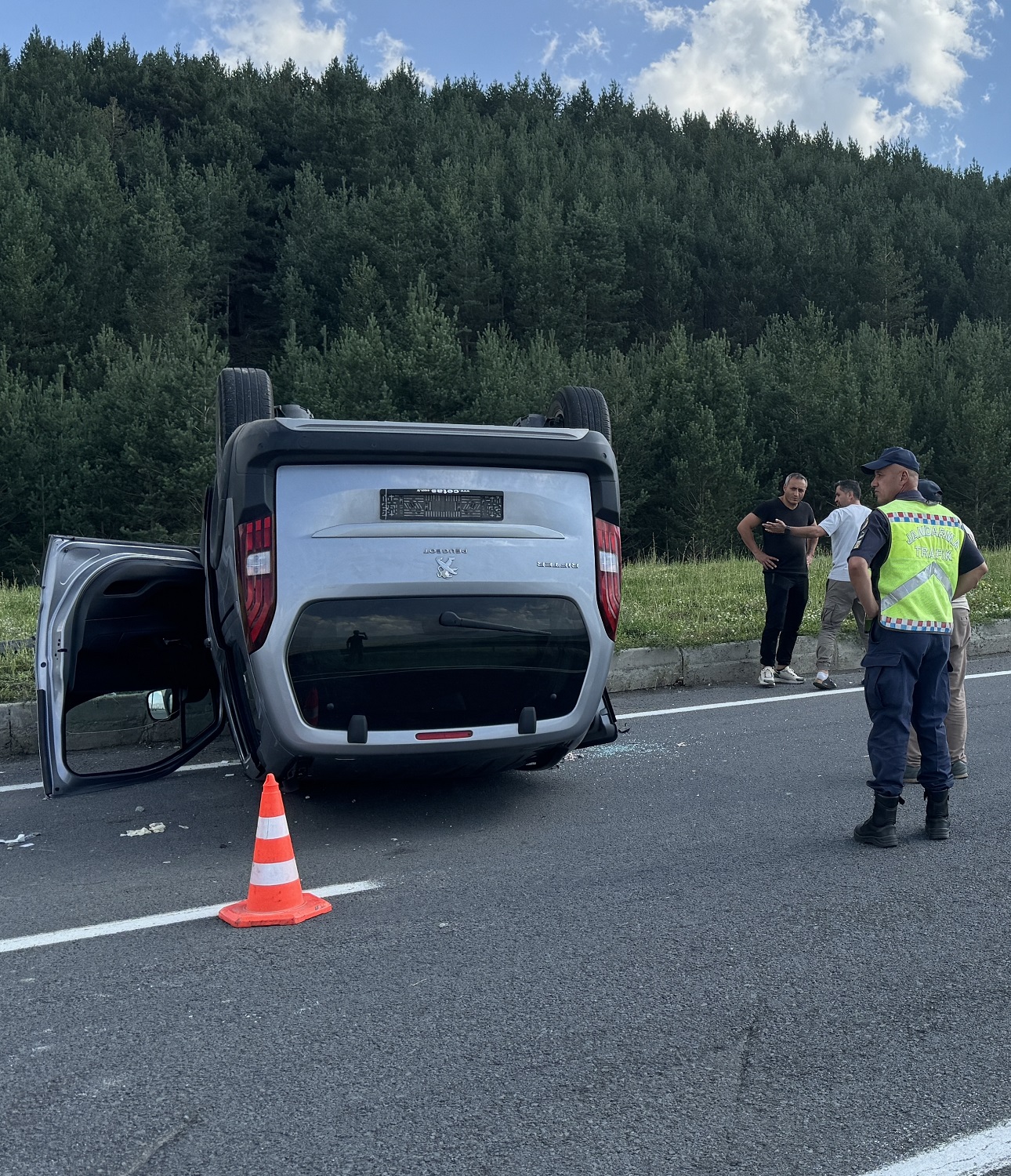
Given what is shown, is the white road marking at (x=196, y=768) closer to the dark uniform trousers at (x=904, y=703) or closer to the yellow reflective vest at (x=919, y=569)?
the dark uniform trousers at (x=904, y=703)

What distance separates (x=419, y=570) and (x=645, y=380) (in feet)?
172

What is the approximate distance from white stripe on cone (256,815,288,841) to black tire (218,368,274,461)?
2.61 metres

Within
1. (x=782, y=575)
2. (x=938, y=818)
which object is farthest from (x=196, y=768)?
(x=782, y=575)

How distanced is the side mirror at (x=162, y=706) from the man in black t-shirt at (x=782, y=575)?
5131 mm

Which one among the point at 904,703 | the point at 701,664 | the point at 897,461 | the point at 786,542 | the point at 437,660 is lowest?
the point at 701,664

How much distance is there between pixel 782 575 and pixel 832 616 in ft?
2.11

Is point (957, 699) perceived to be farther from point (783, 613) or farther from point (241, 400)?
point (241, 400)

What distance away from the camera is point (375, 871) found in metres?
5.24

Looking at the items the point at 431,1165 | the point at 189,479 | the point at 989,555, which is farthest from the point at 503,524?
the point at 189,479

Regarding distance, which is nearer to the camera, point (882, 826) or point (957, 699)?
point (882, 826)

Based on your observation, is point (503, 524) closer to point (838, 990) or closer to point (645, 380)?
point (838, 990)

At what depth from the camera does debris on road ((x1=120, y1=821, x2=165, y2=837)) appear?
19.2ft

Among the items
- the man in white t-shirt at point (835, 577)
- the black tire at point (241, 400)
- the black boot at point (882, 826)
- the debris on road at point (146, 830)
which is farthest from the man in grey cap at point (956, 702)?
the debris on road at point (146, 830)

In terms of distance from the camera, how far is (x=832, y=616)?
1081cm
